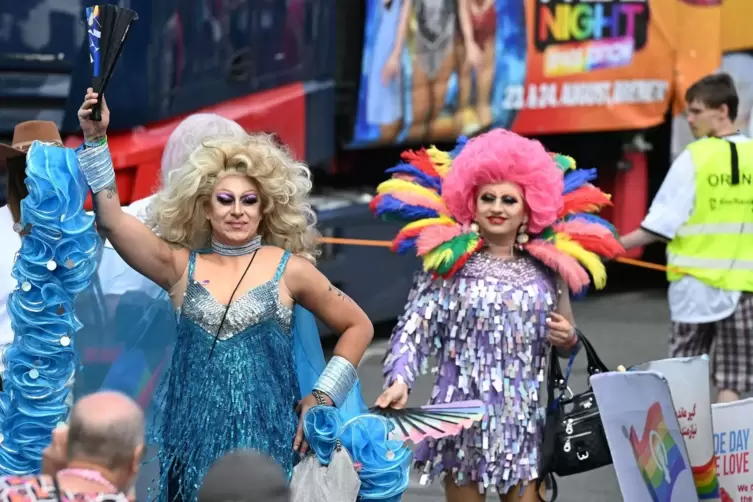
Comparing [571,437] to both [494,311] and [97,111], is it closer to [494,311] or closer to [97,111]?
[494,311]

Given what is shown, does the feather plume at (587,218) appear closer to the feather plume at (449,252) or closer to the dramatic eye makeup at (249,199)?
the feather plume at (449,252)

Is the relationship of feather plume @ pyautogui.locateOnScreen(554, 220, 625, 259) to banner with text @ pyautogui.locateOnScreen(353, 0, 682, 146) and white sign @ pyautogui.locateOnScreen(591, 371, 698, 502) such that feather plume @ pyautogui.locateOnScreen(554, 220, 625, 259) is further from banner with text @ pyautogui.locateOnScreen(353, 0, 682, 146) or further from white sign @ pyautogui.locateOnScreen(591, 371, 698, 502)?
banner with text @ pyautogui.locateOnScreen(353, 0, 682, 146)

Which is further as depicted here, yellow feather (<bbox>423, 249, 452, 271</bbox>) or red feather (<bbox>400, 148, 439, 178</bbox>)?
red feather (<bbox>400, 148, 439, 178</bbox>)

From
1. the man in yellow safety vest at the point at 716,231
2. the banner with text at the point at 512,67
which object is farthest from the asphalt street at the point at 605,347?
the banner with text at the point at 512,67

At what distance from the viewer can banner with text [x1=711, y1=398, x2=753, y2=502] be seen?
4.70 m

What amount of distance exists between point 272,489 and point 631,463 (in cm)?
219

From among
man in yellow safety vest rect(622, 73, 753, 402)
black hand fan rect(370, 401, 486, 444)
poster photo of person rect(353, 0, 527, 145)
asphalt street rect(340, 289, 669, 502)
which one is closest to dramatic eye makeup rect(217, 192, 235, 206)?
black hand fan rect(370, 401, 486, 444)

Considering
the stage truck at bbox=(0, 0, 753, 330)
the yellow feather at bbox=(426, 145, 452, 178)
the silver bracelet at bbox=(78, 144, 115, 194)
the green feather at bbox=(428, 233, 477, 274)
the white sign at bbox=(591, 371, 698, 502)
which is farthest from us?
the stage truck at bbox=(0, 0, 753, 330)

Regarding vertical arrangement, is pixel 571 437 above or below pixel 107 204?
below

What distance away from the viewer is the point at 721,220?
6590 mm

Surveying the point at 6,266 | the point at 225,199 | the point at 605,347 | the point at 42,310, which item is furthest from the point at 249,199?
the point at 605,347

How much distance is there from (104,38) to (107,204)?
16.9 inches

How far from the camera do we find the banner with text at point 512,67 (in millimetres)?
8359

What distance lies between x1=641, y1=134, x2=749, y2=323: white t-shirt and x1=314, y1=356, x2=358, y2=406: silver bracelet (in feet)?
9.72
